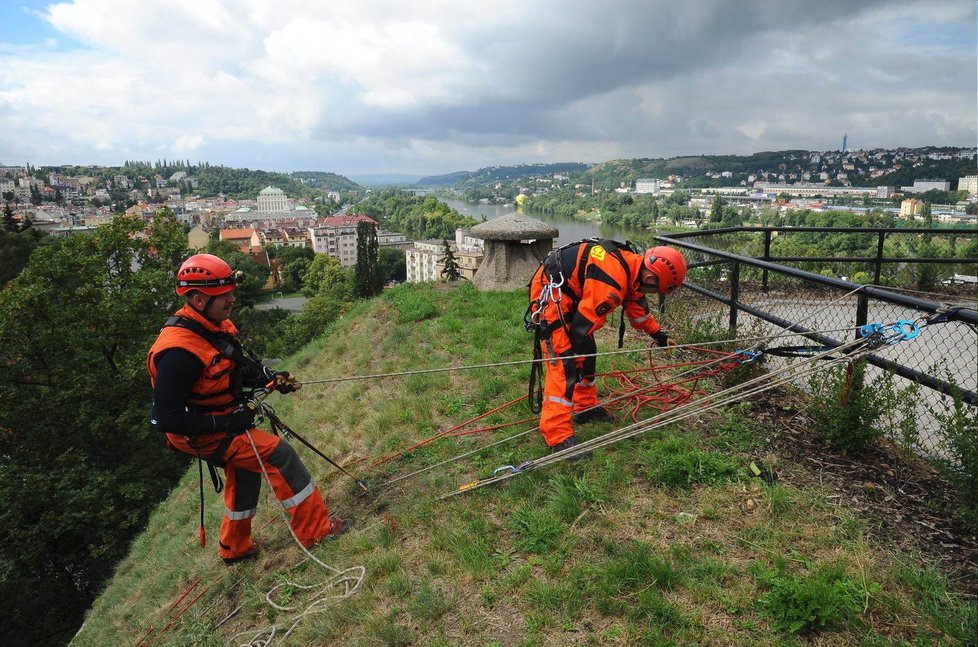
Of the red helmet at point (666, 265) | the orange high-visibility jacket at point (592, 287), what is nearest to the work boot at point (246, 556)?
the orange high-visibility jacket at point (592, 287)

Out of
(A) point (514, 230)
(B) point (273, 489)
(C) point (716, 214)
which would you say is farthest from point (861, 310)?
(C) point (716, 214)

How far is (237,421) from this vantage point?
4.14 m

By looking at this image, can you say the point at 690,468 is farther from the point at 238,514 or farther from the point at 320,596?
the point at 238,514

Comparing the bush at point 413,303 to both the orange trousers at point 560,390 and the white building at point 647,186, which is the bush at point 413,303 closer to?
the orange trousers at point 560,390

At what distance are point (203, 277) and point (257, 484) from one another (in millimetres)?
1743

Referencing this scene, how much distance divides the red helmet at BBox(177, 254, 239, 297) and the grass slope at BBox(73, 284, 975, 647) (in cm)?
215

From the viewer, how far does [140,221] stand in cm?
1798

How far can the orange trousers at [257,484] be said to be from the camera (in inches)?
169

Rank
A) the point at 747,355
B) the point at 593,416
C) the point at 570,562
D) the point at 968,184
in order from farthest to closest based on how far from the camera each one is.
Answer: the point at 968,184, the point at 593,416, the point at 747,355, the point at 570,562

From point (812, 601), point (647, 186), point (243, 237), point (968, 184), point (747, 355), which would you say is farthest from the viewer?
point (647, 186)

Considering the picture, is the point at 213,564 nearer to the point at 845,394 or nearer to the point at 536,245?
the point at 845,394

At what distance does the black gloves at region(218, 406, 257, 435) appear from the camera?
13.3 feet

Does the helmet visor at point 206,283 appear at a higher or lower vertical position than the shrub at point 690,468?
higher

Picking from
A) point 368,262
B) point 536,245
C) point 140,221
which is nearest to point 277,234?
point 368,262
